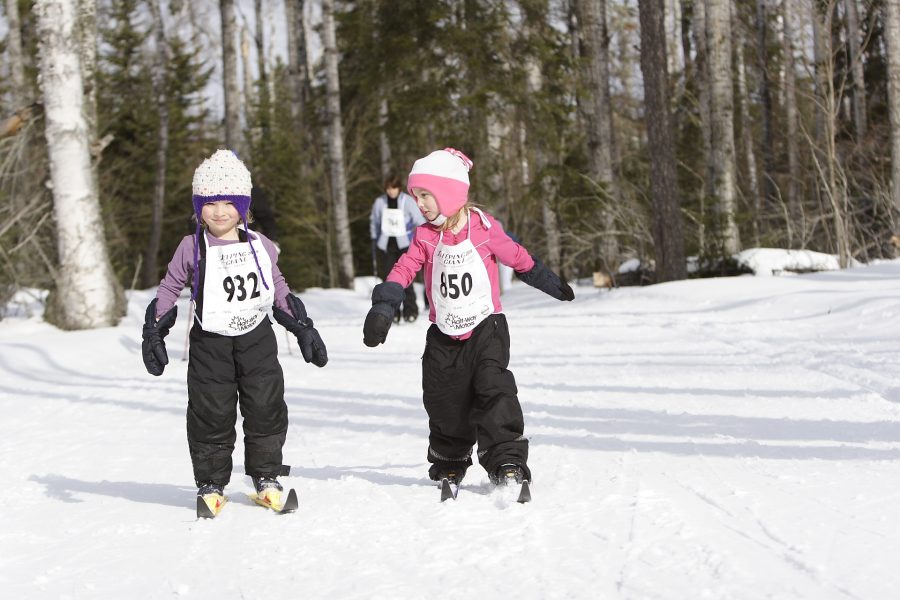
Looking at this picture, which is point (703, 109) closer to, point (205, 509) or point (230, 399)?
point (230, 399)

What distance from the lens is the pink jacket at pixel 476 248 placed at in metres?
4.48

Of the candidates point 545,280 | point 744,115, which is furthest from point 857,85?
point 545,280

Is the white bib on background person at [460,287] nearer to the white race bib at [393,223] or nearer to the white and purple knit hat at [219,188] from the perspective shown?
the white and purple knit hat at [219,188]

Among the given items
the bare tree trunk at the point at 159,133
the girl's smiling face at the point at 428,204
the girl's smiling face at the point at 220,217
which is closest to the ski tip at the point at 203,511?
the girl's smiling face at the point at 220,217

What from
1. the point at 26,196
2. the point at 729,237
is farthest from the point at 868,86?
the point at 26,196

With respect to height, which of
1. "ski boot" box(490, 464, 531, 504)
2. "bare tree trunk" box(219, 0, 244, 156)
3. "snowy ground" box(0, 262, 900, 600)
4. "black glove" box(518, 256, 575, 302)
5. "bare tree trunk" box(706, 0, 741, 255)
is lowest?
"snowy ground" box(0, 262, 900, 600)

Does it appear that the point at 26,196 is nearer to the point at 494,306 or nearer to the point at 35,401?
the point at 35,401

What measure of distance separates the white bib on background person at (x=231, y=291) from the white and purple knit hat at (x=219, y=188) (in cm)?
4

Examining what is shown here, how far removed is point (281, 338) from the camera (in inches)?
463

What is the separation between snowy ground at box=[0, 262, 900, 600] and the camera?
3.27 meters

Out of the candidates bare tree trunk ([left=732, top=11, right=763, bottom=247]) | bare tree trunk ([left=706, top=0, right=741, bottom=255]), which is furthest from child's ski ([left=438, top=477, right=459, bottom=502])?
bare tree trunk ([left=732, top=11, right=763, bottom=247])

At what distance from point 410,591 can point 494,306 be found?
1.67m

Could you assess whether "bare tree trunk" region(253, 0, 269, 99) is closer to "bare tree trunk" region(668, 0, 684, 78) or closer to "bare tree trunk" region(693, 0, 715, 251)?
"bare tree trunk" region(668, 0, 684, 78)

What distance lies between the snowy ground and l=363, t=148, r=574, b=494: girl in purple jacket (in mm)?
257
